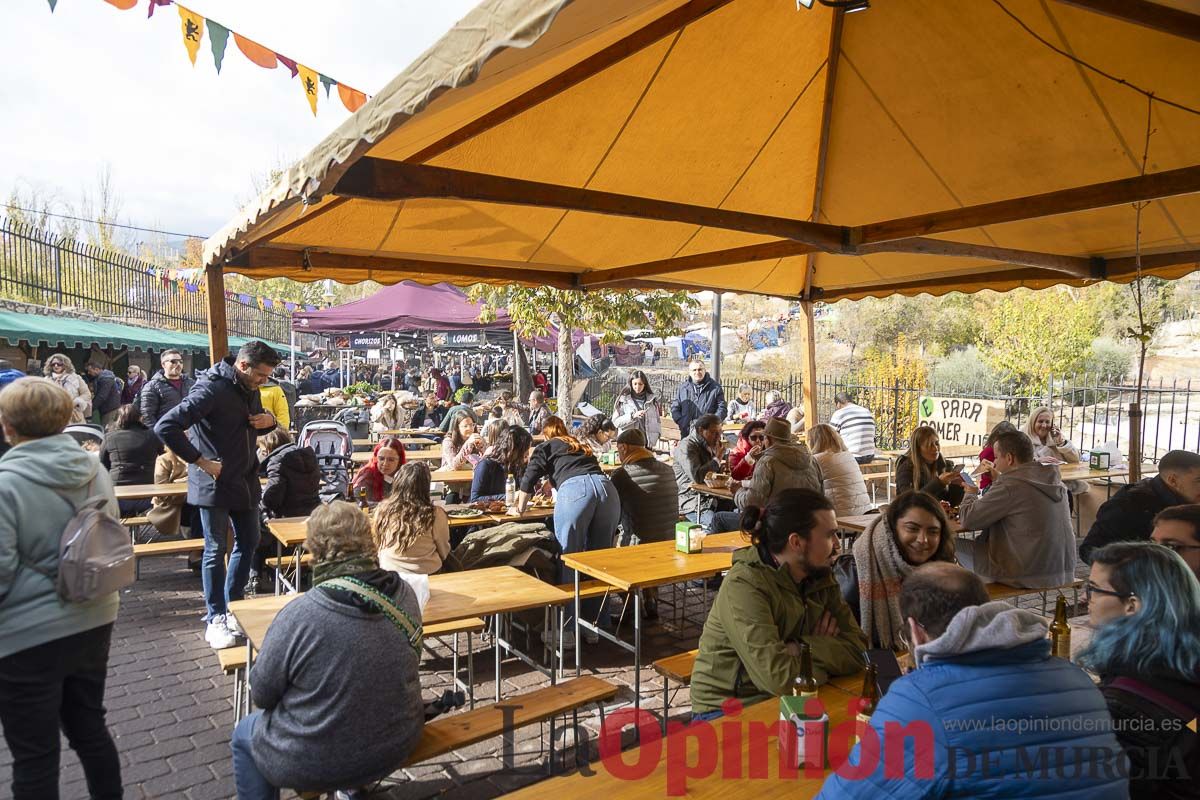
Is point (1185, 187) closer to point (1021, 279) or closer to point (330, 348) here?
point (1021, 279)

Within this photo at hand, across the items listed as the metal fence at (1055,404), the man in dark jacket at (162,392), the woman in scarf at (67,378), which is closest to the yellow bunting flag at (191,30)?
the man in dark jacket at (162,392)

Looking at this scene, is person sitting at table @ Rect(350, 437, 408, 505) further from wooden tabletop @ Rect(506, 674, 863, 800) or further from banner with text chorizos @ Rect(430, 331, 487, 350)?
banner with text chorizos @ Rect(430, 331, 487, 350)

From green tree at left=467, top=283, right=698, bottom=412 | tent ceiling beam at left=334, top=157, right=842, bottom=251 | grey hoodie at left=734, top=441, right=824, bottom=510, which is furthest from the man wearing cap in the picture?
green tree at left=467, top=283, right=698, bottom=412

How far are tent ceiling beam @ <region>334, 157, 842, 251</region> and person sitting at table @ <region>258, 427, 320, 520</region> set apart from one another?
326 centimetres

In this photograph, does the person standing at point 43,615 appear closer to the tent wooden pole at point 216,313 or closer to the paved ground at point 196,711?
the paved ground at point 196,711

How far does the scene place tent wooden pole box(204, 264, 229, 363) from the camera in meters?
5.11

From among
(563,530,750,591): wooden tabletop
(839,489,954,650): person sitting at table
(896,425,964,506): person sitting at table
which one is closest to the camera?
(839,489,954,650): person sitting at table

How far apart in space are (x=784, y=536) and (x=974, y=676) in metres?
1.28

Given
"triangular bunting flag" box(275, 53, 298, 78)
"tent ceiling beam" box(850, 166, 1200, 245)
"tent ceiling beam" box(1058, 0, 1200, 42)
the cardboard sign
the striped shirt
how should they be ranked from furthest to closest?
the cardboard sign
the striped shirt
"triangular bunting flag" box(275, 53, 298, 78)
"tent ceiling beam" box(850, 166, 1200, 245)
"tent ceiling beam" box(1058, 0, 1200, 42)

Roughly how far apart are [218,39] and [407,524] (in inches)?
220

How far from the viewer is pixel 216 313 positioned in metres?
5.28

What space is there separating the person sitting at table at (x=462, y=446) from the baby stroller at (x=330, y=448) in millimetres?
1087

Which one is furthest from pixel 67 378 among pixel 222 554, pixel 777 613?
pixel 777 613

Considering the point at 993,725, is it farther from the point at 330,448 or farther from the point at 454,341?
the point at 454,341
